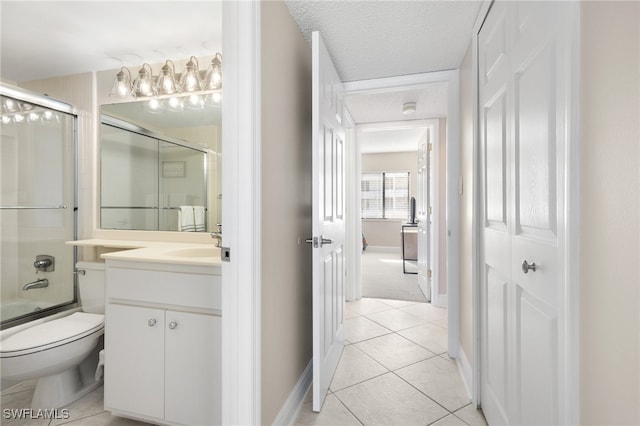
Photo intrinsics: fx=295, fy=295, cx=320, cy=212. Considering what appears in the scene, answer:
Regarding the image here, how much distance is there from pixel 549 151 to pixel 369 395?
5.28ft

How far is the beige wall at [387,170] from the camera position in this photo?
7250 millimetres

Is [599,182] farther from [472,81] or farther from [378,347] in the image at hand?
[378,347]

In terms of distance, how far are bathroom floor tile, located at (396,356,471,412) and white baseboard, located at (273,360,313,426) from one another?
633 millimetres

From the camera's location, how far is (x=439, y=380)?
1938mm

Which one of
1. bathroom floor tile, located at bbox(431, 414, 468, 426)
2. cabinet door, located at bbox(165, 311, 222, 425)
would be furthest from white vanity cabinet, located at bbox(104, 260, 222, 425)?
bathroom floor tile, located at bbox(431, 414, 468, 426)

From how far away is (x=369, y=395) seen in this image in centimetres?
178

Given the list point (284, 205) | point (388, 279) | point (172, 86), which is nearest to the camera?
point (284, 205)

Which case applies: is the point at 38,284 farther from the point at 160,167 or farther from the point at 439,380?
the point at 439,380

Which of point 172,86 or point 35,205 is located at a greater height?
point 172,86

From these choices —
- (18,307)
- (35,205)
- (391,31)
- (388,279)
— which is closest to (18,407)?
(18,307)

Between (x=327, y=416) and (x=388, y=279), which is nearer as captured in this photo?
(x=327, y=416)

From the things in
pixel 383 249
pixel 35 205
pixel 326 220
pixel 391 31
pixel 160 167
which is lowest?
pixel 383 249

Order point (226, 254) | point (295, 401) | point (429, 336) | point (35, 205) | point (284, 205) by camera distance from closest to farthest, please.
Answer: point (226, 254) → point (284, 205) → point (295, 401) → point (35, 205) → point (429, 336)

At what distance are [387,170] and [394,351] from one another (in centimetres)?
562
